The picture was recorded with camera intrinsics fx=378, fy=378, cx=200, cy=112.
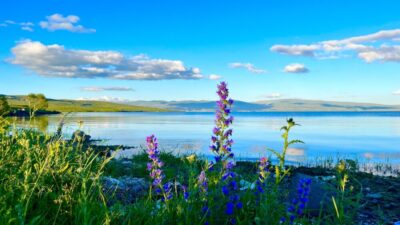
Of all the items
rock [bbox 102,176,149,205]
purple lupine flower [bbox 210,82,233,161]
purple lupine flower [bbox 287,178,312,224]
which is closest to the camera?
purple lupine flower [bbox 287,178,312,224]

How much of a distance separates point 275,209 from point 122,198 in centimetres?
359

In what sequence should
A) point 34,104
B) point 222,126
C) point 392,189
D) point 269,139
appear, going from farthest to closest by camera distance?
point 269,139, point 392,189, point 34,104, point 222,126

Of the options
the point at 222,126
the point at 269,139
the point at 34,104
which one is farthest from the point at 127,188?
the point at 269,139

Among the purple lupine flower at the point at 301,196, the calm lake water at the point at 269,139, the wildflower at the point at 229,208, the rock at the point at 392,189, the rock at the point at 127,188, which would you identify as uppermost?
the purple lupine flower at the point at 301,196

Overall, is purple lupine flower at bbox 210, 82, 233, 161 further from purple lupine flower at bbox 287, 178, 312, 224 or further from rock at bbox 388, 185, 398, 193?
rock at bbox 388, 185, 398, 193

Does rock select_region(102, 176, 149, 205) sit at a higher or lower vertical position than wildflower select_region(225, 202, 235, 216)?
lower

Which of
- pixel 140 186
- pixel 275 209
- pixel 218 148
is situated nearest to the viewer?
pixel 275 209

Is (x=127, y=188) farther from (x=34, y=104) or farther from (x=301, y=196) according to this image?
(x=301, y=196)

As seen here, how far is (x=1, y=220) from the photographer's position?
11.8 feet

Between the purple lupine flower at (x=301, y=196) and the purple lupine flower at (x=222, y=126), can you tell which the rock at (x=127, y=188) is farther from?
the purple lupine flower at (x=301, y=196)

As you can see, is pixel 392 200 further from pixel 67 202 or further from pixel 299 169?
pixel 67 202

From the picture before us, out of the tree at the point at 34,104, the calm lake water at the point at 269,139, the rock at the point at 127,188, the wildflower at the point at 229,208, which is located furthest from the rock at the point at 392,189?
the tree at the point at 34,104

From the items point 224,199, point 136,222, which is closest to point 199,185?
point 224,199

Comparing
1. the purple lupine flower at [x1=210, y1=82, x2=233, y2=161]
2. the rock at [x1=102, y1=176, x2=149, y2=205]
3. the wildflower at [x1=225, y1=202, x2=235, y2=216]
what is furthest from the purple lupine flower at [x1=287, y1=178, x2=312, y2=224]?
the rock at [x1=102, y1=176, x2=149, y2=205]
